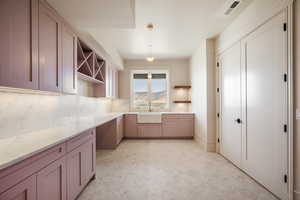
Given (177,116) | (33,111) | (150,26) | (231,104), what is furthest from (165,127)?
(33,111)

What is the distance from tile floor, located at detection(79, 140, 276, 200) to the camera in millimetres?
1986

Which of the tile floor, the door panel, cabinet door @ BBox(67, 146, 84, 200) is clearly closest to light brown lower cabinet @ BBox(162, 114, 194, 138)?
the door panel

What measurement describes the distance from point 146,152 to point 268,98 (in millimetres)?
2689

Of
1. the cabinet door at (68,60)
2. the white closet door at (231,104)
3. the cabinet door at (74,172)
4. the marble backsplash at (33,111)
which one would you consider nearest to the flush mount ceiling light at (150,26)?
the cabinet door at (68,60)

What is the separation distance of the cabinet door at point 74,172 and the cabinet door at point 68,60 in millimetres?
849

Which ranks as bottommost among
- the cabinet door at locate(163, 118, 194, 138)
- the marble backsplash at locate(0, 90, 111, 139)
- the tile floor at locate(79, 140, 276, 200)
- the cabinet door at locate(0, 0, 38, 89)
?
the tile floor at locate(79, 140, 276, 200)

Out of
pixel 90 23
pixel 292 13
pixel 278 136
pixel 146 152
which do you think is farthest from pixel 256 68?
pixel 146 152

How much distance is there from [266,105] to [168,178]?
5.90 ft

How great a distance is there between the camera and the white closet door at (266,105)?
185 cm

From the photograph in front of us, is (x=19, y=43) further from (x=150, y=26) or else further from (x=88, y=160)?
(x=150, y=26)

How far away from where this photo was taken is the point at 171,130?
486cm

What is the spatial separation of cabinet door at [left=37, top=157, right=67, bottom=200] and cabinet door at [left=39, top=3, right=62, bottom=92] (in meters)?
0.80

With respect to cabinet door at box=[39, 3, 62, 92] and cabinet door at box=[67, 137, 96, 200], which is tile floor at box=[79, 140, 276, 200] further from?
cabinet door at box=[39, 3, 62, 92]

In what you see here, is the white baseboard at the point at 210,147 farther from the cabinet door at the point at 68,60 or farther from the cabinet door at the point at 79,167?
the cabinet door at the point at 68,60
